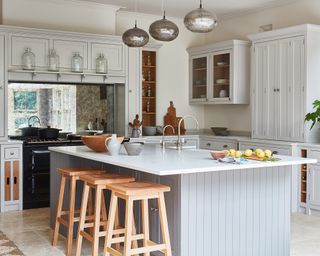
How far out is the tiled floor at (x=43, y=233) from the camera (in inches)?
178

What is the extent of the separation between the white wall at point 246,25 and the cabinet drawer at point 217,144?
0.55m

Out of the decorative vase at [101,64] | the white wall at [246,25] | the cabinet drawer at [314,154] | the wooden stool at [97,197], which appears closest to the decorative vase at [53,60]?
the decorative vase at [101,64]

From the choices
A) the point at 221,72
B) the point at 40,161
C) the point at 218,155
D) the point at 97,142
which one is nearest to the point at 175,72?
the point at 221,72

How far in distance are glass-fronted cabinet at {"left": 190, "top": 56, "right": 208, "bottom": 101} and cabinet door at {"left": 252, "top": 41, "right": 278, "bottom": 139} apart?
1.24 meters

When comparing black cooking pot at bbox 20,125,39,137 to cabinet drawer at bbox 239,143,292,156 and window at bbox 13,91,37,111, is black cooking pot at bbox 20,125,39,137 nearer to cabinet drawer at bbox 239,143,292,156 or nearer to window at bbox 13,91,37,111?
window at bbox 13,91,37,111

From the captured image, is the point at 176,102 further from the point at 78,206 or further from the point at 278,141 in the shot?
the point at 78,206

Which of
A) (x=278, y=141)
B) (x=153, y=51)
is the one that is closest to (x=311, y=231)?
(x=278, y=141)

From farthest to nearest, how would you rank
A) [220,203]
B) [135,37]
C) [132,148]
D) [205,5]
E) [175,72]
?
[175,72], [205,5], [135,37], [132,148], [220,203]

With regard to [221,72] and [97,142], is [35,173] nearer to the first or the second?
[97,142]

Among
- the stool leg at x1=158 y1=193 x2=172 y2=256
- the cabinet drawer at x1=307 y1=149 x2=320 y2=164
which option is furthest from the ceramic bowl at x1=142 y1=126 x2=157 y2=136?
the stool leg at x1=158 y1=193 x2=172 y2=256

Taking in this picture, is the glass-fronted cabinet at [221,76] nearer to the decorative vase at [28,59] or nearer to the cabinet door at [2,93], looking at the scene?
the decorative vase at [28,59]

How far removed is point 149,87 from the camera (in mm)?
8094

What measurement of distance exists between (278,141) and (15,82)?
3.72 m

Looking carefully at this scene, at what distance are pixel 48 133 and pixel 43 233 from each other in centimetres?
197
